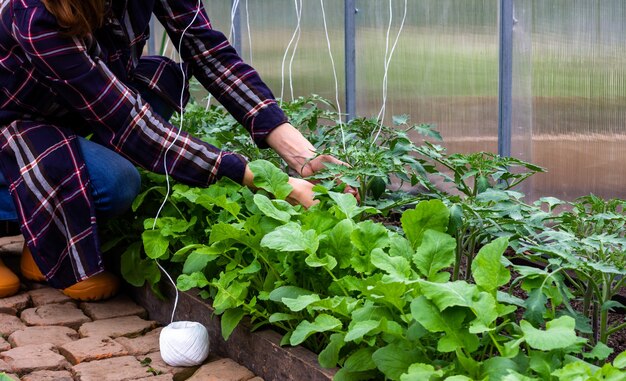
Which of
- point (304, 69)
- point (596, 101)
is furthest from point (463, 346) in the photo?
point (304, 69)

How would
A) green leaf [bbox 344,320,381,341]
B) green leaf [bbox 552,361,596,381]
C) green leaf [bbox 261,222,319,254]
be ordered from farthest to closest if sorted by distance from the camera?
1. green leaf [bbox 261,222,319,254]
2. green leaf [bbox 344,320,381,341]
3. green leaf [bbox 552,361,596,381]

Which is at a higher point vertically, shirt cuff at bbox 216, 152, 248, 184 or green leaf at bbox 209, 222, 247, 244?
shirt cuff at bbox 216, 152, 248, 184

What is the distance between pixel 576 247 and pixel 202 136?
6.12 feet

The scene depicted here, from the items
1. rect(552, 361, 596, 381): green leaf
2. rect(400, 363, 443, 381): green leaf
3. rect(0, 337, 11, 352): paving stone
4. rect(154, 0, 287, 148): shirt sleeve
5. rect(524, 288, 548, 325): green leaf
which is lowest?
rect(0, 337, 11, 352): paving stone

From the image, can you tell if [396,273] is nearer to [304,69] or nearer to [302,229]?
[302,229]

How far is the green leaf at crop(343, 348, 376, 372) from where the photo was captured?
200 centimetres

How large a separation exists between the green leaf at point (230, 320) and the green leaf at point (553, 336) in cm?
89

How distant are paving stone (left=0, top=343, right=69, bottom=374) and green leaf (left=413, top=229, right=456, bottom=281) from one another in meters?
1.06

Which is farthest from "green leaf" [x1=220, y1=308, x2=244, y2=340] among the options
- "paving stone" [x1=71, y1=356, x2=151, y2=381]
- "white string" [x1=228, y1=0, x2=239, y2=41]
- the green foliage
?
"white string" [x1=228, y1=0, x2=239, y2=41]

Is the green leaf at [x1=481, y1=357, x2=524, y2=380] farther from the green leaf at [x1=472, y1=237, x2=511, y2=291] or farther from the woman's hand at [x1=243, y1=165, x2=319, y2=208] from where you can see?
the woman's hand at [x1=243, y1=165, x2=319, y2=208]

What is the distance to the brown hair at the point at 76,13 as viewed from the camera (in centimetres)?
261

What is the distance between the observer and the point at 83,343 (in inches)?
109

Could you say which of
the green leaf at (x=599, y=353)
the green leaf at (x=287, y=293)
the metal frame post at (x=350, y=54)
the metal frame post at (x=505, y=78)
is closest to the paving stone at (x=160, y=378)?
the green leaf at (x=287, y=293)

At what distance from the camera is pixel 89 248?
2953 millimetres
